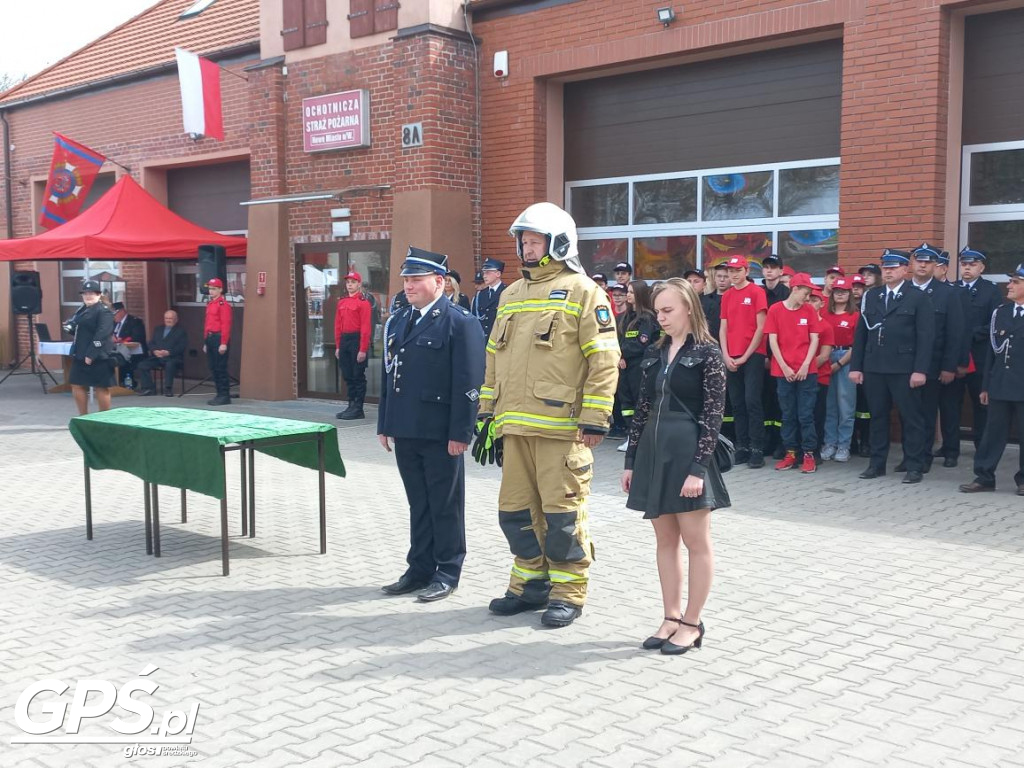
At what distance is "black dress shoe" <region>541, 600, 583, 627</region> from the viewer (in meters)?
5.43

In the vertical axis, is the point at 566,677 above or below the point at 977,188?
below

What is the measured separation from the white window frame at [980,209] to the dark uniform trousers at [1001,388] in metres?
2.17

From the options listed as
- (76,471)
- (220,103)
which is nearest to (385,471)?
(76,471)

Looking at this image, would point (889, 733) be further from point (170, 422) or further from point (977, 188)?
point (977, 188)

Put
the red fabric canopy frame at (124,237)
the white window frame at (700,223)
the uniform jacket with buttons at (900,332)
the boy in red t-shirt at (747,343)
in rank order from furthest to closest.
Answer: the red fabric canopy frame at (124,237)
the white window frame at (700,223)
the boy in red t-shirt at (747,343)
the uniform jacket with buttons at (900,332)

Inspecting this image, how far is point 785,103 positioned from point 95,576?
911 centimetres

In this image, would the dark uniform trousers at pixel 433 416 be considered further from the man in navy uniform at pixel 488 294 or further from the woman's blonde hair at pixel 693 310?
the man in navy uniform at pixel 488 294

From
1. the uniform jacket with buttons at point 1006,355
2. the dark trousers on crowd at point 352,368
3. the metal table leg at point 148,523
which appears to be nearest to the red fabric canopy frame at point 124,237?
the dark trousers on crowd at point 352,368

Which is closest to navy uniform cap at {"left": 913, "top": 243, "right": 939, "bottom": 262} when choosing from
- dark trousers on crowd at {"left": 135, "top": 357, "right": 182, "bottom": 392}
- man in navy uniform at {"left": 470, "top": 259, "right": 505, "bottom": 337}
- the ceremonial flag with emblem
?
man in navy uniform at {"left": 470, "top": 259, "right": 505, "bottom": 337}

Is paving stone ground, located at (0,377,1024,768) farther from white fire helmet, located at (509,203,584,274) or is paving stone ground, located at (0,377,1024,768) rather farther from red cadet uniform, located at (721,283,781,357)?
red cadet uniform, located at (721,283,781,357)

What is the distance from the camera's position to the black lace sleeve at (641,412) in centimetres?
519

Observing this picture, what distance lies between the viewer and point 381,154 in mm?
14906

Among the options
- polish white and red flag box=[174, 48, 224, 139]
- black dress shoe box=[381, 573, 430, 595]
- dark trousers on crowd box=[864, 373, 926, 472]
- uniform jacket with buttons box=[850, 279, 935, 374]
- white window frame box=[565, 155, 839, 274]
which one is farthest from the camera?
polish white and red flag box=[174, 48, 224, 139]

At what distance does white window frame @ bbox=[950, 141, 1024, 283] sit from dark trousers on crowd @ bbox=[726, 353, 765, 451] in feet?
8.46
